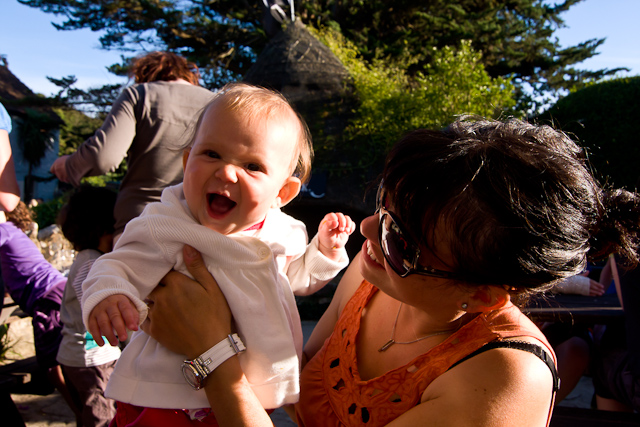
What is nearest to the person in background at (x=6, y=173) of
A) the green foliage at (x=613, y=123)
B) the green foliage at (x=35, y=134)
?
the green foliage at (x=613, y=123)

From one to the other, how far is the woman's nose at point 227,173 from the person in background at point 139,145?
4.50 feet

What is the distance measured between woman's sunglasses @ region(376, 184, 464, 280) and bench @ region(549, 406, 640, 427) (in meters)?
1.50

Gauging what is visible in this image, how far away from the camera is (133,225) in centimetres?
140

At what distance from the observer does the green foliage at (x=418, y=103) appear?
21.7 feet

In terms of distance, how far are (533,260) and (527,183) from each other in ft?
0.60

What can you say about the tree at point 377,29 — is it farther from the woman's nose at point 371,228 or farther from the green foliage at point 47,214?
the woman's nose at point 371,228

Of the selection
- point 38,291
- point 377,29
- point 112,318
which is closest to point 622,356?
point 112,318

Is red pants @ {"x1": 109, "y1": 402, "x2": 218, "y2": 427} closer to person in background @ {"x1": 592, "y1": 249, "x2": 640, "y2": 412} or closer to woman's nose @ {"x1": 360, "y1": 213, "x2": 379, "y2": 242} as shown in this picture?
woman's nose @ {"x1": 360, "y1": 213, "x2": 379, "y2": 242}

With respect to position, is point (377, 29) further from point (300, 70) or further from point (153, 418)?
point (153, 418)

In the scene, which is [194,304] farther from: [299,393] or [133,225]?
[299,393]

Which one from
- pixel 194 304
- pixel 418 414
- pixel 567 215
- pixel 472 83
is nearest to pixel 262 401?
pixel 194 304

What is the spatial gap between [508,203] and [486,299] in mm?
301

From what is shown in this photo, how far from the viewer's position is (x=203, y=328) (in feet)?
4.16

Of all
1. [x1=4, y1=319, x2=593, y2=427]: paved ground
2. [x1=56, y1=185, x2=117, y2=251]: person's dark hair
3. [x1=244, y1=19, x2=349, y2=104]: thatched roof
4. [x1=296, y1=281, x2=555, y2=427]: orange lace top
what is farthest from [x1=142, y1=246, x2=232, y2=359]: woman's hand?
[x1=244, y1=19, x2=349, y2=104]: thatched roof
